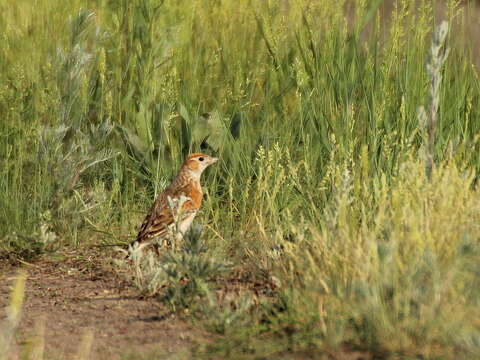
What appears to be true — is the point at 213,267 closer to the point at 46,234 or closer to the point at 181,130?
the point at 46,234

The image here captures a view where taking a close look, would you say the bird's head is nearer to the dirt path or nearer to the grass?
the grass

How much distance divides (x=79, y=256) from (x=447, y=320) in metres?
3.10

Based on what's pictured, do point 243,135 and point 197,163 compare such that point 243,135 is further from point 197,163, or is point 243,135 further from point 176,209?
point 176,209

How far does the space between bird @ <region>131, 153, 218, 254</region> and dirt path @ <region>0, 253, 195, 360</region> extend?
0.36 meters

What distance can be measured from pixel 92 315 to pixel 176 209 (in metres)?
0.89

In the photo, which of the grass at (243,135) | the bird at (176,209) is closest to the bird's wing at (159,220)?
the bird at (176,209)

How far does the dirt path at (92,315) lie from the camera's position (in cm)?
432

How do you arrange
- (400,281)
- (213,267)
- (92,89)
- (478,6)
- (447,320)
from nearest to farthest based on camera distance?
1. (447,320)
2. (400,281)
3. (213,267)
4. (92,89)
5. (478,6)

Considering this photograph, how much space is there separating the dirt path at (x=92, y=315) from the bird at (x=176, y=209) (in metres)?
0.36

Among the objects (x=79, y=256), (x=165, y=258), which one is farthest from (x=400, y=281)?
(x=79, y=256)

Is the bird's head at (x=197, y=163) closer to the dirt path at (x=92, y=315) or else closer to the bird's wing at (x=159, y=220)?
the bird's wing at (x=159, y=220)

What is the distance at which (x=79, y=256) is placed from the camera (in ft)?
20.3

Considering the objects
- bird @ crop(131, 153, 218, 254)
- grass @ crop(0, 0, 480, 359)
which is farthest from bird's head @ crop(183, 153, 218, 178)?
grass @ crop(0, 0, 480, 359)

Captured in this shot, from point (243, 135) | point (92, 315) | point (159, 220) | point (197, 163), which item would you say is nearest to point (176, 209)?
point (159, 220)
